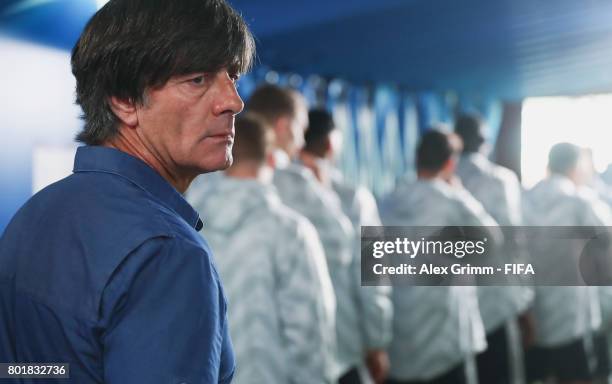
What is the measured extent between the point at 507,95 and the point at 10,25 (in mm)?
5498

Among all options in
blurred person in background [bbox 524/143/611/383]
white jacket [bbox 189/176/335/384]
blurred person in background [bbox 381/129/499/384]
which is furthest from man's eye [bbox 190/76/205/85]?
blurred person in background [bbox 524/143/611/383]

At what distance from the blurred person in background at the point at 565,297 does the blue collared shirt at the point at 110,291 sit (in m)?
2.93

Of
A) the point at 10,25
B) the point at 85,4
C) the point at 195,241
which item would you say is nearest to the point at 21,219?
the point at 195,241

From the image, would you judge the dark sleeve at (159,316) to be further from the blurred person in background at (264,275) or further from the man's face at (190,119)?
the blurred person in background at (264,275)

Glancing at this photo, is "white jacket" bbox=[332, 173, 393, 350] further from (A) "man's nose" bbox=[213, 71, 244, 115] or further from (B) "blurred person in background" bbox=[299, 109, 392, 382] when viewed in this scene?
(A) "man's nose" bbox=[213, 71, 244, 115]

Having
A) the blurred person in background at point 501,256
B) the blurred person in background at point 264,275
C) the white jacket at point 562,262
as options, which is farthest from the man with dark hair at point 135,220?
the white jacket at point 562,262

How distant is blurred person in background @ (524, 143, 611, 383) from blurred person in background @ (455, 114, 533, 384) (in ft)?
0.43

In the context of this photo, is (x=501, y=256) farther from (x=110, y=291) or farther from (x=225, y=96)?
(x=110, y=291)

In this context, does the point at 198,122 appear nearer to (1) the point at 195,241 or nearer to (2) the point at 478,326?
(1) the point at 195,241

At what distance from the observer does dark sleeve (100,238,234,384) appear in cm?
58

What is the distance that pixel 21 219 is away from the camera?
67cm

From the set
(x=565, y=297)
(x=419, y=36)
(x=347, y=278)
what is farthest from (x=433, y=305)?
(x=419, y=36)

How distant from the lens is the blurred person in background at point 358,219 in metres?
2.48

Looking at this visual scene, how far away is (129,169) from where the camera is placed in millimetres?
685
